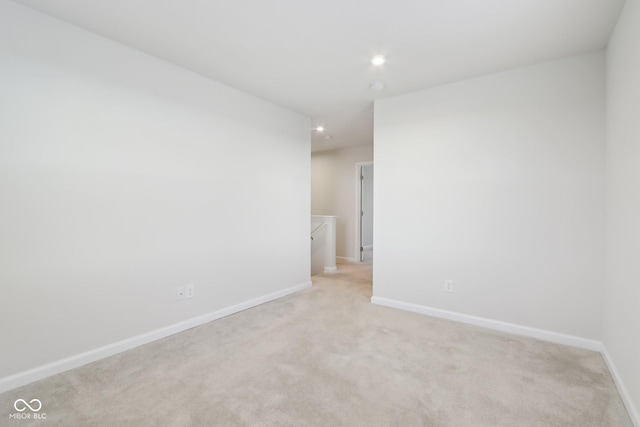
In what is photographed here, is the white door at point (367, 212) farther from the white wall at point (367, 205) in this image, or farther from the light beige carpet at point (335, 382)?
the light beige carpet at point (335, 382)

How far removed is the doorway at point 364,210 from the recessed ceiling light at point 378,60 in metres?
3.57

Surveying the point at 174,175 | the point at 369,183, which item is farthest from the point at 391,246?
the point at 369,183

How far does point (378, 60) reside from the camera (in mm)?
2533

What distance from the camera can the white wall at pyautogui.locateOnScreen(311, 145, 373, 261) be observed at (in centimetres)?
631

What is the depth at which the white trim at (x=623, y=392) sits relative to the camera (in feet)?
5.03

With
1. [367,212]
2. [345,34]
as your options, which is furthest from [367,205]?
[345,34]

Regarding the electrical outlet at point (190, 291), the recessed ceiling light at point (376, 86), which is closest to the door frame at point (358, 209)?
the recessed ceiling light at point (376, 86)

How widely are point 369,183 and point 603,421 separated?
20.2 ft

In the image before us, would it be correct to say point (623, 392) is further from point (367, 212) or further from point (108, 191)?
point (367, 212)

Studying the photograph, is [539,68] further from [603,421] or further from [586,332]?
[603,421]

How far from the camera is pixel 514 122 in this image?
2.69m

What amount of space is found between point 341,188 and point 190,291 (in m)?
4.27

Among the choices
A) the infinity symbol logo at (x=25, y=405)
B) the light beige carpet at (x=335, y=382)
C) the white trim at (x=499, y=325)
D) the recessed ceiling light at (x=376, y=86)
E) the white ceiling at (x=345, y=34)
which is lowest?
the light beige carpet at (x=335, y=382)

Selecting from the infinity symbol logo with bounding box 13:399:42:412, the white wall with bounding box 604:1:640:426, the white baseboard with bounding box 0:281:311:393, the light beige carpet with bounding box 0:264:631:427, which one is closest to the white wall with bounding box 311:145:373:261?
the white baseboard with bounding box 0:281:311:393
